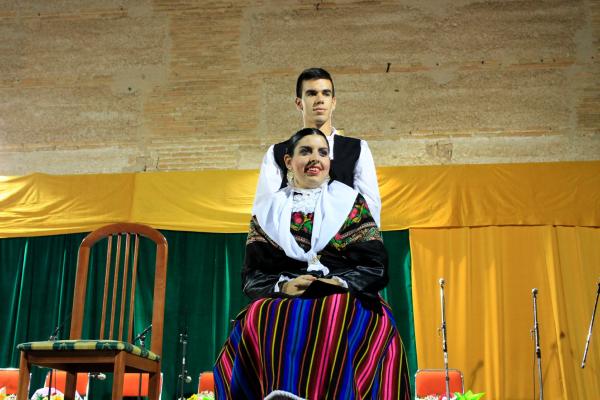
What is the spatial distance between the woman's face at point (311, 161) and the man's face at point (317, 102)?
0.31 metres

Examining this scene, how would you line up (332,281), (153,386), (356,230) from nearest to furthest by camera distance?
1. (332,281)
2. (356,230)
3. (153,386)

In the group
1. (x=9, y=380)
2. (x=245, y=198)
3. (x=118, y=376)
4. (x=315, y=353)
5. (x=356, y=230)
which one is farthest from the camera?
(x=245, y=198)

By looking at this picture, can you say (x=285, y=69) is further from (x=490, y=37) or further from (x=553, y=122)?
(x=553, y=122)

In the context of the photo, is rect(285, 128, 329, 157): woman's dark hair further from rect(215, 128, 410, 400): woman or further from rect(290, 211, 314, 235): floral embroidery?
rect(290, 211, 314, 235): floral embroidery

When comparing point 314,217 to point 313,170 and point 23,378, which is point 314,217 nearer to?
point 313,170

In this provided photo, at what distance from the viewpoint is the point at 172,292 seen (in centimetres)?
862

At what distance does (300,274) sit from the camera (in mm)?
2834

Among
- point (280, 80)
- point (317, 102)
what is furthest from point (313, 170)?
point (280, 80)

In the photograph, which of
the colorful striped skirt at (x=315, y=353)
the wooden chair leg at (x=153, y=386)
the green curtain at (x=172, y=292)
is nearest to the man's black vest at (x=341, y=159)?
the colorful striped skirt at (x=315, y=353)

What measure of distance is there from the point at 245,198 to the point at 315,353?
6.14 meters

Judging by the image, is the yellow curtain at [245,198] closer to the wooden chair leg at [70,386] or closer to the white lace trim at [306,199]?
the wooden chair leg at [70,386]

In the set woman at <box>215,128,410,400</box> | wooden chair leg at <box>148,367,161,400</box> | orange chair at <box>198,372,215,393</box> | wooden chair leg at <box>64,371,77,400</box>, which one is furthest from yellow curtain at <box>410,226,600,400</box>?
woman at <box>215,128,410,400</box>

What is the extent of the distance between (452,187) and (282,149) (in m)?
5.48

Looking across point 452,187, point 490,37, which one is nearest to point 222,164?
point 452,187
